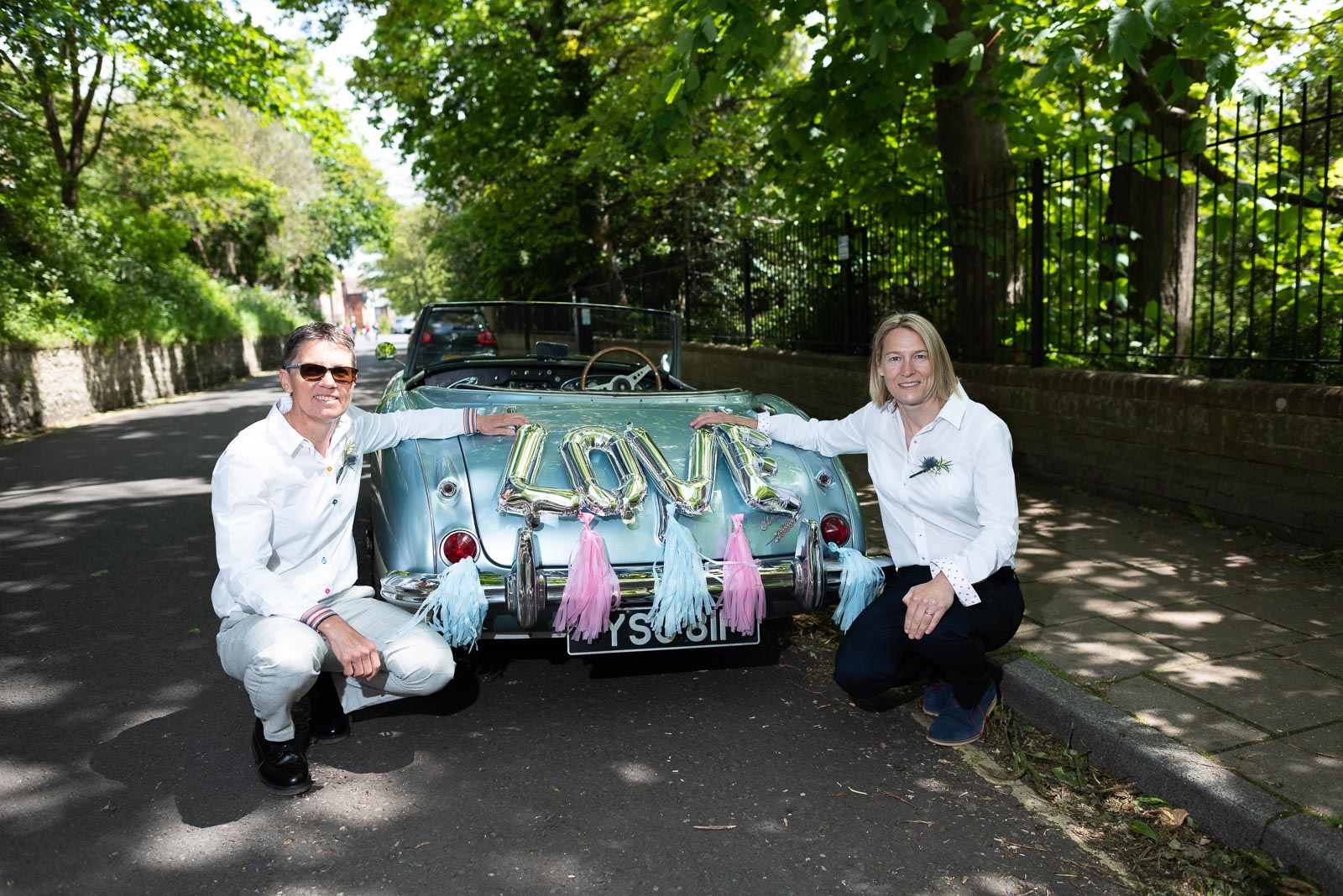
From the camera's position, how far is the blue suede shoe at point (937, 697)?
378 cm

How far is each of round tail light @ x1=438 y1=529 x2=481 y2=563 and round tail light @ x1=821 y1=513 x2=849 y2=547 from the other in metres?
1.41

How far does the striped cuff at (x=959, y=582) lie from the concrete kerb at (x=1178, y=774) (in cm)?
59

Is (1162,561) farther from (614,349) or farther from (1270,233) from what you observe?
(1270,233)

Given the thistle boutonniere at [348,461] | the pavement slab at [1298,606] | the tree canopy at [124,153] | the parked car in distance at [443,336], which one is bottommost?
the pavement slab at [1298,606]

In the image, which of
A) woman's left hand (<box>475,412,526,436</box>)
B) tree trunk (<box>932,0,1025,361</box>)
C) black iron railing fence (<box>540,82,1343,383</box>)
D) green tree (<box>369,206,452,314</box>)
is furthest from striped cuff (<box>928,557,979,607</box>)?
green tree (<box>369,206,452,314</box>)

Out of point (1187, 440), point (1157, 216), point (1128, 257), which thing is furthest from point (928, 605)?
point (1157, 216)

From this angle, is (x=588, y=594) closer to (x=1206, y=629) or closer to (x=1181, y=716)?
(x=1181, y=716)

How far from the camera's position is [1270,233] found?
820cm

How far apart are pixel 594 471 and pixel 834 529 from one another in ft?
3.37

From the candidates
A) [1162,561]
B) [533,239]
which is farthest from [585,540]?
[533,239]

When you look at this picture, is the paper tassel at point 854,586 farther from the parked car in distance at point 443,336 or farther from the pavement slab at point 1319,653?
the parked car in distance at point 443,336

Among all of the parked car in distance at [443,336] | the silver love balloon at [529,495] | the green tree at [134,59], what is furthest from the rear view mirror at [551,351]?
the green tree at [134,59]

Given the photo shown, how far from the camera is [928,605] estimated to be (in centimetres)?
327

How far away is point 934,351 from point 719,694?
5.44 ft
